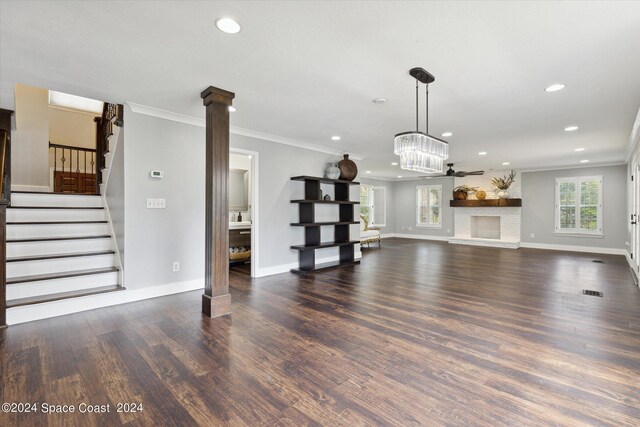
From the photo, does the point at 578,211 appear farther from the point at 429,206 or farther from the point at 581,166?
the point at 429,206

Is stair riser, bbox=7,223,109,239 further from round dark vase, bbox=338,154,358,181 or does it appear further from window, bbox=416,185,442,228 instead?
window, bbox=416,185,442,228

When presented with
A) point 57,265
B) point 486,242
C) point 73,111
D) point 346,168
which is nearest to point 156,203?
point 57,265

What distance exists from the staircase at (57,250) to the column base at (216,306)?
1.23m

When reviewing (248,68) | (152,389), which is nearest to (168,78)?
(248,68)

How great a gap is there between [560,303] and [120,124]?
5.94 metres

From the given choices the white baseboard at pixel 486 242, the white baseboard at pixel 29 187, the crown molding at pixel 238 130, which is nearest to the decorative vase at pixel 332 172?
the crown molding at pixel 238 130

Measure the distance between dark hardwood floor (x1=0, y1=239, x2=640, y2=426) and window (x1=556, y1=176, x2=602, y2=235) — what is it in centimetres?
548

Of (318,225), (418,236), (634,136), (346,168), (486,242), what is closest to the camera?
(634,136)

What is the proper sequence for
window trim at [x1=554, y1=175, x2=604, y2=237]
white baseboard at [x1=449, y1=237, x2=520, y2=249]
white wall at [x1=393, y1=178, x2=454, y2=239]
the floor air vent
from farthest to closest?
white wall at [x1=393, y1=178, x2=454, y2=239] < white baseboard at [x1=449, y1=237, x2=520, y2=249] < window trim at [x1=554, y1=175, x2=604, y2=237] < the floor air vent

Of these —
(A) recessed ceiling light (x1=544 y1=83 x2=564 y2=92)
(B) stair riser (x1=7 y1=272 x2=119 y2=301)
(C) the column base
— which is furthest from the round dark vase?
(B) stair riser (x1=7 y1=272 x2=119 y2=301)

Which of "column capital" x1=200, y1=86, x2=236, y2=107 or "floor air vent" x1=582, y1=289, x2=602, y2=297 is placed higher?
"column capital" x1=200, y1=86, x2=236, y2=107

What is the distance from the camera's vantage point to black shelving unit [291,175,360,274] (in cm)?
573

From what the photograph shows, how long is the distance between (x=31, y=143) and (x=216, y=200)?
5501 mm

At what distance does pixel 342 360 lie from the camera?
2357 millimetres
